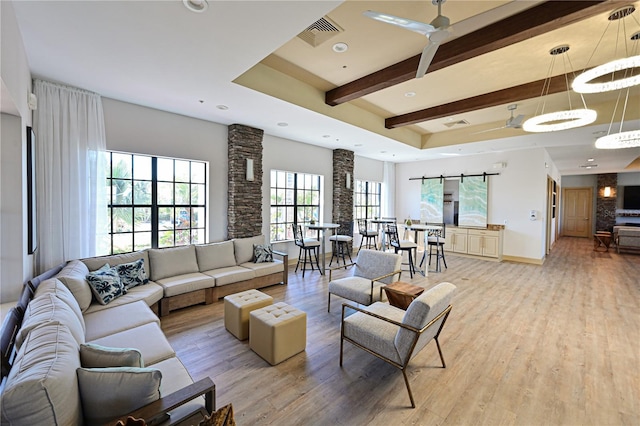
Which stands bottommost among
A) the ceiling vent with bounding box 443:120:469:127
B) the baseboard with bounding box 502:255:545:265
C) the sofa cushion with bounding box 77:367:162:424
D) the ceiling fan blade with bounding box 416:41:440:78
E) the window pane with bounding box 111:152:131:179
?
the baseboard with bounding box 502:255:545:265

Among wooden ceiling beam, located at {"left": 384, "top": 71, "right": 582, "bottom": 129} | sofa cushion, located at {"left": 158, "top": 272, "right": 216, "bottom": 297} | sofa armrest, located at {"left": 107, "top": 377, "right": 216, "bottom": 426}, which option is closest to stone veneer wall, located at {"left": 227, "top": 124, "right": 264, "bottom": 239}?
sofa cushion, located at {"left": 158, "top": 272, "right": 216, "bottom": 297}

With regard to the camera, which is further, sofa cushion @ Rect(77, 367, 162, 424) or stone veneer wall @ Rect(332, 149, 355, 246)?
stone veneer wall @ Rect(332, 149, 355, 246)

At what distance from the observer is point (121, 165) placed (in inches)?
165

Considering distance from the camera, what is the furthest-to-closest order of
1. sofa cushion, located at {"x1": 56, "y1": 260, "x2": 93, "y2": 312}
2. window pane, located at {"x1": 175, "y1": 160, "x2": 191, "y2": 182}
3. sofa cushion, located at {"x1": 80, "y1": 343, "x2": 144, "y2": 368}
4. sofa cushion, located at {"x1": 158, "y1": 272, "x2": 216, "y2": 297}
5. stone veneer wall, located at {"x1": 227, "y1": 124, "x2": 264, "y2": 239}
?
stone veneer wall, located at {"x1": 227, "y1": 124, "x2": 264, "y2": 239} < window pane, located at {"x1": 175, "y1": 160, "x2": 191, "y2": 182} < sofa cushion, located at {"x1": 158, "y1": 272, "x2": 216, "y2": 297} < sofa cushion, located at {"x1": 56, "y1": 260, "x2": 93, "y2": 312} < sofa cushion, located at {"x1": 80, "y1": 343, "x2": 144, "y2": 368}

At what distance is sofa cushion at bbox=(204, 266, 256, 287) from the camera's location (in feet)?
13.4

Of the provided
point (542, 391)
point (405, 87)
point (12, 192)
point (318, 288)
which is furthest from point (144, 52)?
point (542, 391)

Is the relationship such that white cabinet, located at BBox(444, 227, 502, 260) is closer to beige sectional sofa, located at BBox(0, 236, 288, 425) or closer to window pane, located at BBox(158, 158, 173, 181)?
beige sectional sofa, located at BBox(0, 236, 288, 425)

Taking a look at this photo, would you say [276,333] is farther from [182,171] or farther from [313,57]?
[182,171]

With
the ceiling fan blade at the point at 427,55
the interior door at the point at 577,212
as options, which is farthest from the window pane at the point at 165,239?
the interior door at the point at 577,212

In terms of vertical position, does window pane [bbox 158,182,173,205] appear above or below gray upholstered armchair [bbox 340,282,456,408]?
above

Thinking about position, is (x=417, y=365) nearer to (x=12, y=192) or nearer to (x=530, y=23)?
(x=530, y=23)

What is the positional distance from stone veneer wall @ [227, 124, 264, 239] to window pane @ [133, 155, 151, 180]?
1354mm

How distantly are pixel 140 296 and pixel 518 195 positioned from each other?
8.64 meters

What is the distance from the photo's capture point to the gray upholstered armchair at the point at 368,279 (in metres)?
3.34
